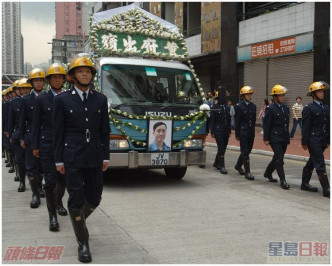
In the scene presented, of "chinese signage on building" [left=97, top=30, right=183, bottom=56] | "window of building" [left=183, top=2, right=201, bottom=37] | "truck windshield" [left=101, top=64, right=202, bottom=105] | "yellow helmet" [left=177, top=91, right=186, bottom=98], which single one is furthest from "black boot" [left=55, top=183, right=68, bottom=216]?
"window of building" [left=183, top=2, right=201, bottom=37]

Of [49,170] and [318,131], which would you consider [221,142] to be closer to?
[318,131]

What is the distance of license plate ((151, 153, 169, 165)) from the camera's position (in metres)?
7.94

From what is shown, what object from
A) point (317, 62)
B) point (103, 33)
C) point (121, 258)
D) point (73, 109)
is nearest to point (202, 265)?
point (121, 258)

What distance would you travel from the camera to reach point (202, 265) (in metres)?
4.26

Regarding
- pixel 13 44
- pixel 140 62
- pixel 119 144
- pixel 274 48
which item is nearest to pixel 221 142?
pixel 140 62

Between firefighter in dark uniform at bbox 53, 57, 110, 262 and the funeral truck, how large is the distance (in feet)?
10.0

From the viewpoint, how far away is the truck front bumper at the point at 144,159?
7.75 metres

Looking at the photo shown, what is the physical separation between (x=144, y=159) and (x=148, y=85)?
1.39 metres

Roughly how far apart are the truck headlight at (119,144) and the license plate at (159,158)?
0.51 metres

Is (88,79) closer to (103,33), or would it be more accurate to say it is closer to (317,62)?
(103,33)

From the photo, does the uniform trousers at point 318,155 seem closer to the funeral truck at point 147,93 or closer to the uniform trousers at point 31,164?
the funeral truck at point 147,93

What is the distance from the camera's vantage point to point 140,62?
8562 mm

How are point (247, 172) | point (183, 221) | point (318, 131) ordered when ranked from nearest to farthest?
point (183, 221) < point (318, 131) < point (247, 172)

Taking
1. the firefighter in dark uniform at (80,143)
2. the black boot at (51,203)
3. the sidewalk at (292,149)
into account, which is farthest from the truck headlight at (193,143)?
the sidewalk at (292,149)
